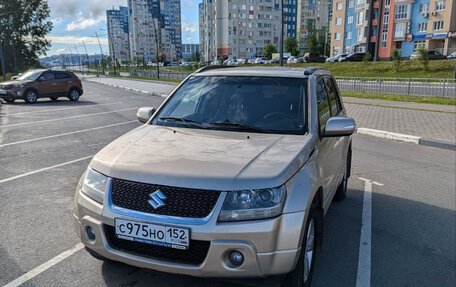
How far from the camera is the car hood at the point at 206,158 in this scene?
8.18 ft

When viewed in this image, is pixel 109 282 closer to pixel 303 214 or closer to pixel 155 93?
pixel 303 214

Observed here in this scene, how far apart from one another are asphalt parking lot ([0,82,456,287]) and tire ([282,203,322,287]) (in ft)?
1.13

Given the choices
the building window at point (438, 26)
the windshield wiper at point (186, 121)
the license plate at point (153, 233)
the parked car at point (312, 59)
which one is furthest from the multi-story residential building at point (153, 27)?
the license plate at point (153, 233)

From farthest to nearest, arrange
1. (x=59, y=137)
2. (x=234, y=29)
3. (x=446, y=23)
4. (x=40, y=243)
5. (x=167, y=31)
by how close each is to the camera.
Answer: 1. (x=167, y=31)
2. (x=234, y=29)
3. (x=446, y=23)
4. (x=59, y=137)
5. (x=40, y=243)

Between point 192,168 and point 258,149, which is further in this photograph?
point 258,149

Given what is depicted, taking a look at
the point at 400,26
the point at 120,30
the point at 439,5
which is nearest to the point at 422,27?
the point at 400,26

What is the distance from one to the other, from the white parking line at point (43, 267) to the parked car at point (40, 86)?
Result: 17904mm

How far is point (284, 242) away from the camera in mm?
2438

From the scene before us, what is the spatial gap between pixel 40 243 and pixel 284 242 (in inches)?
105

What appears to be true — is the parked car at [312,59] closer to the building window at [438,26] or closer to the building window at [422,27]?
the building window at [422,27]

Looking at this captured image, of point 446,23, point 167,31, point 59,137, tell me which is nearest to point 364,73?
point 446,23

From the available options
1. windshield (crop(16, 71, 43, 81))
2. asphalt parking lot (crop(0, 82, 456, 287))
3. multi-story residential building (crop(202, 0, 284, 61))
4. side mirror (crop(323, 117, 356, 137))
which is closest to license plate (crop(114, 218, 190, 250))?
asphalt parking lot (crop(0, 82, 456, 287))

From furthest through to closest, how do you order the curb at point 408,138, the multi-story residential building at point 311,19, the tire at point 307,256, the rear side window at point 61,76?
the multi-story residential building at point 311,19 → the rear side window at point 61,76 → the curb at point 408,138 → the tire at point 307,256

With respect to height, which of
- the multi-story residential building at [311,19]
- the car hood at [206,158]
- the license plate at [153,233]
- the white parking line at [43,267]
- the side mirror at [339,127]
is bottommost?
the white parking line at [43,267]
